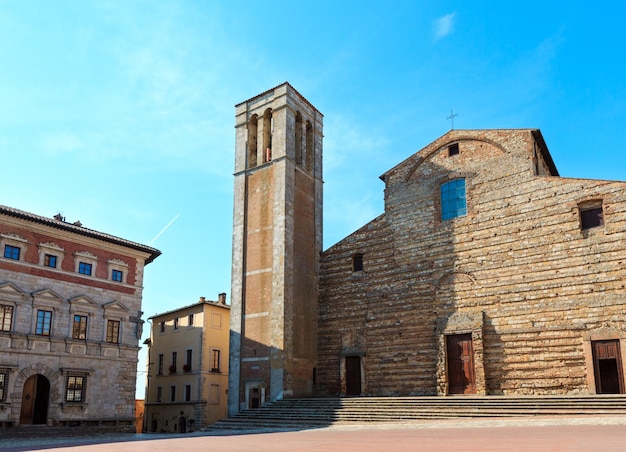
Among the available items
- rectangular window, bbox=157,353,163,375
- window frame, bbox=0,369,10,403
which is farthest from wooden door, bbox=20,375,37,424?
rectangular window, bbox=157,353,163,375

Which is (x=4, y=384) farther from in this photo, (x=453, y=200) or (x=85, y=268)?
(x=453, y=200)

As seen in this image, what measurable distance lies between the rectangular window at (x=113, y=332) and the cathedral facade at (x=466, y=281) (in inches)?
213

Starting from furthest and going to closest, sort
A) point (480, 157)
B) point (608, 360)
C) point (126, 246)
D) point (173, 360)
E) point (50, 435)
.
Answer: point (173, 360), point (126, 246), point (480, 157), point (50, 435), point (608, 360)

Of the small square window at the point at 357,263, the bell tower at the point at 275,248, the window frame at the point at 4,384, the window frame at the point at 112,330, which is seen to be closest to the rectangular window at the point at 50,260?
the window frame at the point at 112,330

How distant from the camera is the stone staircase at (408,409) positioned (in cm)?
1742

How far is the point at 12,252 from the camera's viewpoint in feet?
75.7

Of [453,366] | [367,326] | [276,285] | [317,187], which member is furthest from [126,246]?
[453,366]

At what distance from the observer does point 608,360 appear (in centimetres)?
1970

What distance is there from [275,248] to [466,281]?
887 centimetres

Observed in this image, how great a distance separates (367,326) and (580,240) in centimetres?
956

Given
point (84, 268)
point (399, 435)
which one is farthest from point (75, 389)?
point (399, 435)

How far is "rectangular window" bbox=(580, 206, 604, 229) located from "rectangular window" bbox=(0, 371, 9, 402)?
2273 centimetres

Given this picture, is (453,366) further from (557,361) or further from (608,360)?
(608,360)

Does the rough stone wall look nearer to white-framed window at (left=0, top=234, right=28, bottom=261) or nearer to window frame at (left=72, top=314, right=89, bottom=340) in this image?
window frame at (left=72, top=314, right=89, bottom=340)
